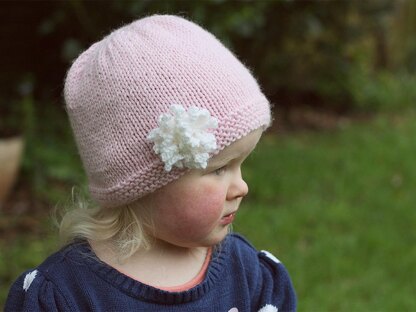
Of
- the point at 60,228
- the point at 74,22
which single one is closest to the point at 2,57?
the point at 74,22

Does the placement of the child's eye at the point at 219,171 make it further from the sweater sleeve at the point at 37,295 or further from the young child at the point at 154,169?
the sweater sleeve at the point at 37,295

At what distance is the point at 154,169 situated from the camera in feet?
6.61

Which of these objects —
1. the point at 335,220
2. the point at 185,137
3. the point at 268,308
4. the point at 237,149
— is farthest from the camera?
the point at 335,220

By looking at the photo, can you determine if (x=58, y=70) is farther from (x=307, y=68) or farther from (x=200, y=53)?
(x=200, y=53)

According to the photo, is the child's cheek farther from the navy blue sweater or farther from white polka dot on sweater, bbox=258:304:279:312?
white polka dot on sweater, bbox=258:304:279:312

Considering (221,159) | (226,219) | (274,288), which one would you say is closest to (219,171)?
(221,159)

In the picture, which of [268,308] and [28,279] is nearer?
[28,279]

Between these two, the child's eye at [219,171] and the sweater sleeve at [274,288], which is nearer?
the child's eye at [219,171]

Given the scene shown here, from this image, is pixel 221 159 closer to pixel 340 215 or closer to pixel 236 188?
pixel 236 188

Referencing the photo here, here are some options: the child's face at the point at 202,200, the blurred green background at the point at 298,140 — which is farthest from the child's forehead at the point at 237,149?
the blurred green background at the point at 298,140

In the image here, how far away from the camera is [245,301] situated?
7.56ft

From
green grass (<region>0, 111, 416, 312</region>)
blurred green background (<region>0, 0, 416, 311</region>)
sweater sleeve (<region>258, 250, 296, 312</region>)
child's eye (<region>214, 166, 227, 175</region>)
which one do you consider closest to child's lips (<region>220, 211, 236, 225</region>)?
child's eye (<region>214, 166, 227, 175</region>)

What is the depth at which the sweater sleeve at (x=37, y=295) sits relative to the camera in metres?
2.08

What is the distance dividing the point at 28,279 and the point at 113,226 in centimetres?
28
